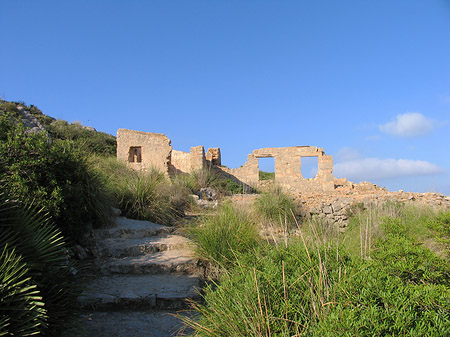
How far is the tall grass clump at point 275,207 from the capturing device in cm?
797

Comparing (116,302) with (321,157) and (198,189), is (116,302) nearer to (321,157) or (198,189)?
(198,189)

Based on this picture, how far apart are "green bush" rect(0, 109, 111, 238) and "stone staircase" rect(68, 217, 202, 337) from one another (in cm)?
76

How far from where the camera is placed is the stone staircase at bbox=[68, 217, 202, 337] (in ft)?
11.9

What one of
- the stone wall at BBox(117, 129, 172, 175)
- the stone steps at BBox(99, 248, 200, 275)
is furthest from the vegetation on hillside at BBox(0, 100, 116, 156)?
the stone steps at BBox(99, 248, 200, 275)

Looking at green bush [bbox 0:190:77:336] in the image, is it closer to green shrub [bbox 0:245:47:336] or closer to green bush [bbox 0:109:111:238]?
green shrub [bbox 0:245:47:336]

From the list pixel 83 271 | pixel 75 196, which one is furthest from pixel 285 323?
pixel 75 196

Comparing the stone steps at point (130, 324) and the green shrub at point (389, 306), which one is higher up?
the green shrub at point (389, 306)

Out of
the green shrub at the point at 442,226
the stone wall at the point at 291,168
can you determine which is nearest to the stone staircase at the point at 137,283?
the green shrub at the point at 442,226

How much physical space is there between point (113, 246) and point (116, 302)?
183cm

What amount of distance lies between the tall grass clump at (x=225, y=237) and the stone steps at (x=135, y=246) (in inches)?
24.9

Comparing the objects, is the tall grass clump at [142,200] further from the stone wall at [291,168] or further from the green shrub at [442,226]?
the stone wall at [291,168]

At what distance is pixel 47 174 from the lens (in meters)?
4.62

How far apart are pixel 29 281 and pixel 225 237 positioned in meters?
2.82

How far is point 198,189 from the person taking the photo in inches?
497
